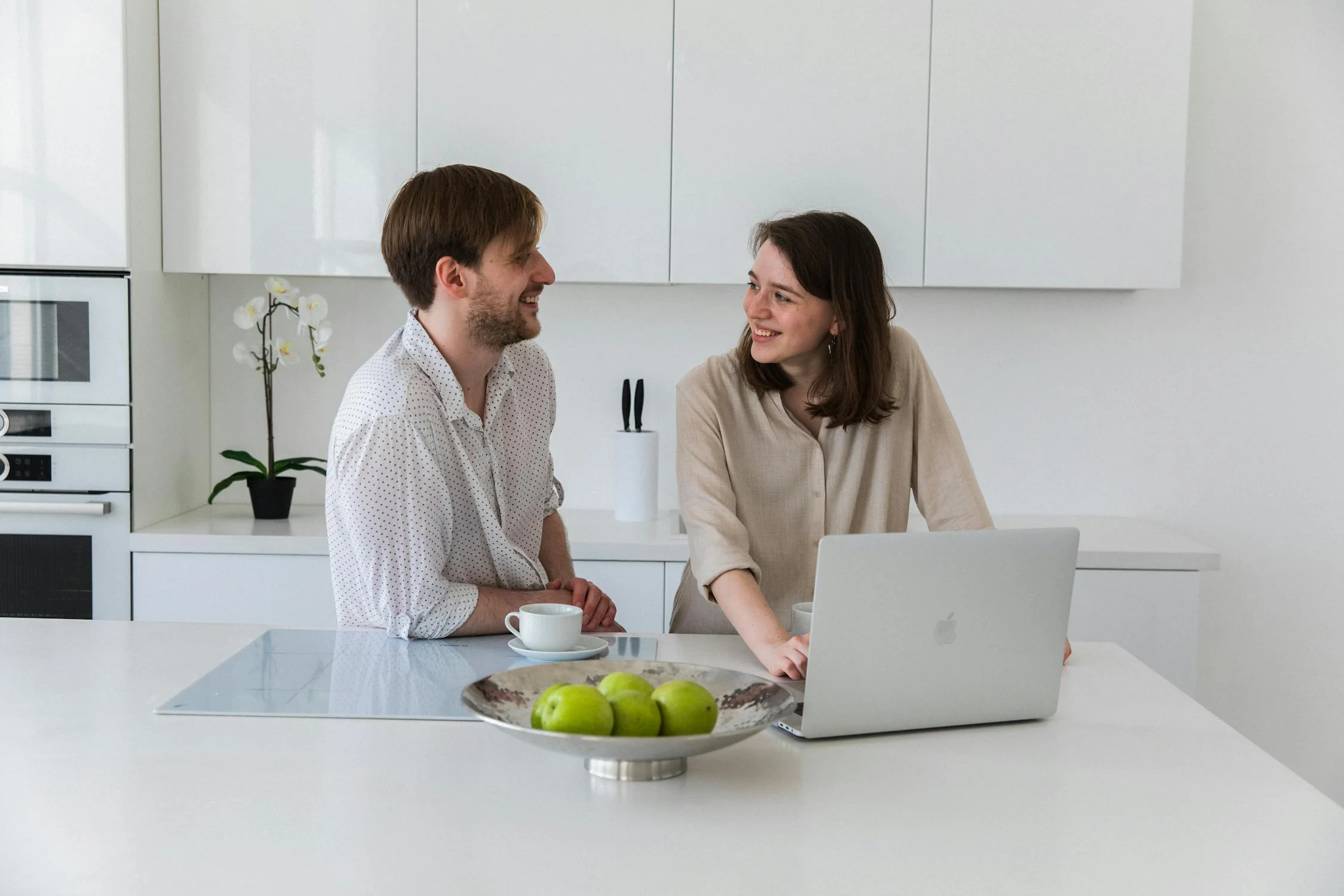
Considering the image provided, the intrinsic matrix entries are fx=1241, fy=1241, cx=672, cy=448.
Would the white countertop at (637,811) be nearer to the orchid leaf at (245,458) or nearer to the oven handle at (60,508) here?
the oven handle at (60,508)

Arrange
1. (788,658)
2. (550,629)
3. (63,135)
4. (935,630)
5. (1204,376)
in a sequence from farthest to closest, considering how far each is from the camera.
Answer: (1204,376), (63,135), (550,629), (788,658), (935,630)

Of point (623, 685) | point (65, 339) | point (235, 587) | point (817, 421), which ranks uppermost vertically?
point (65, 339)

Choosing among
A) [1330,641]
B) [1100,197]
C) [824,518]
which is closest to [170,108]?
[824,518]

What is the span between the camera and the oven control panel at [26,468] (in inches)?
108

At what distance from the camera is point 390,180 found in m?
2.82

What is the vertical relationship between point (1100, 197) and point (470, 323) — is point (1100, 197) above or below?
above

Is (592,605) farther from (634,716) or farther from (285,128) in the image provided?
(285,128)

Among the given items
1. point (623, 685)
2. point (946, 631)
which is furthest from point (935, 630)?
point (623, 685)

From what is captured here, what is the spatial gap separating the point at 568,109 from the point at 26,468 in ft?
4.73

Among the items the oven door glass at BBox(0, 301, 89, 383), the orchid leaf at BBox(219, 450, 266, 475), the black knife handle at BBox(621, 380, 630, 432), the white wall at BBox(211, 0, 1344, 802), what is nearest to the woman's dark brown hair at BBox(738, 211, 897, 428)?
the black knife handle at BBox(621, 380, 630, 432)

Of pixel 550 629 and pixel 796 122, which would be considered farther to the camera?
→ pixel 796 122

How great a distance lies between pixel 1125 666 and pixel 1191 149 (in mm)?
1885

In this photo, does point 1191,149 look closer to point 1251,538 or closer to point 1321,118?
point 1321,118

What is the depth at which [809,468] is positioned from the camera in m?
1.94
